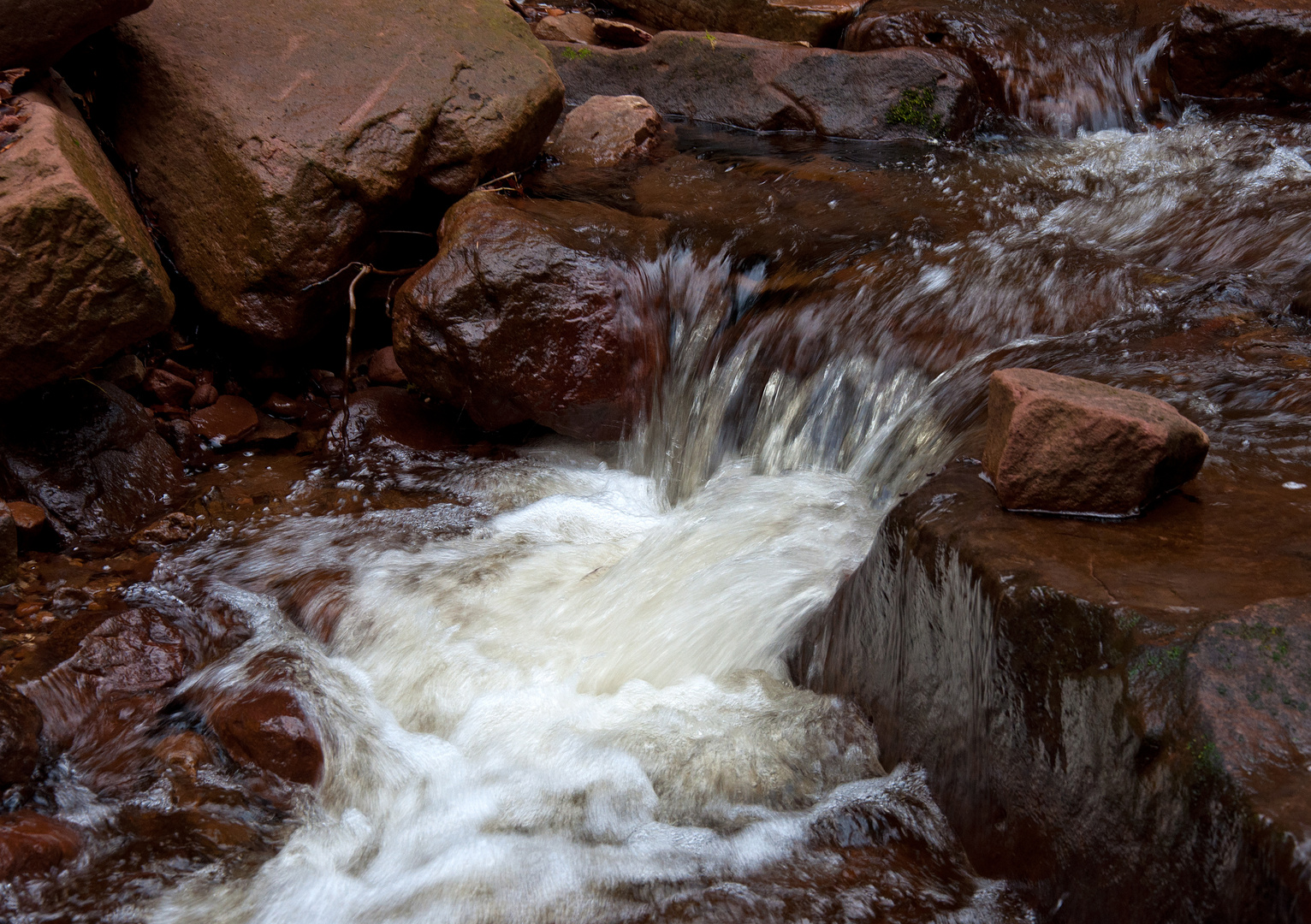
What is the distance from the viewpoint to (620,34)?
7.84 metres

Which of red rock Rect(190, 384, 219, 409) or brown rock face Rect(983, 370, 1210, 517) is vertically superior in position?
brown rock face Rect(983, 370, 1210, 517)

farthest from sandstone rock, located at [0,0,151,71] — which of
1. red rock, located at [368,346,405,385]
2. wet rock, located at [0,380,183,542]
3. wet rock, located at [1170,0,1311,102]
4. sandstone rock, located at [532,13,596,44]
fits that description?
wet rock, located at [1170,0,1311,102]

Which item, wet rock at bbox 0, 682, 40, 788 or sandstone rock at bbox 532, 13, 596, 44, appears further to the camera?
sandstone rock at bbox 532, 13, 596, 44

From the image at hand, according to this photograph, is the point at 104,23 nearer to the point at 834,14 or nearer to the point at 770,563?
the point at 770,563

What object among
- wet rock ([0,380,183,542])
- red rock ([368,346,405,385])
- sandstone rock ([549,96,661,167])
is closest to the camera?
wet rock ([0,380,183,542])

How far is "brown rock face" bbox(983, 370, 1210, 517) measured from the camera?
6.83 ft

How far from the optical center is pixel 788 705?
8.64ft

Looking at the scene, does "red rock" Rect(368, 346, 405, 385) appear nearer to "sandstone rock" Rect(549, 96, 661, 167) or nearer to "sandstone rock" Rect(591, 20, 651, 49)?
"sandstone rock" Rect(549, 96, 661, 167)

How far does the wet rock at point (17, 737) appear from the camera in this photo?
2469 mm

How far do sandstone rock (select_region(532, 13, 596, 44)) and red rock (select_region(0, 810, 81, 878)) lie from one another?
267 inches

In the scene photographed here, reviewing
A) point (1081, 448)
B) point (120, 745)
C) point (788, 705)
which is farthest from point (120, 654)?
point (1081, 448)

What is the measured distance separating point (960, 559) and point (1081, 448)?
39 centimetres

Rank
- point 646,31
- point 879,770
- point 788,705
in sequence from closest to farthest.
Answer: point 879,770 → point 788,705 → point 646,31

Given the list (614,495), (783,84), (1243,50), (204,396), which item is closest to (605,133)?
(783,84)
